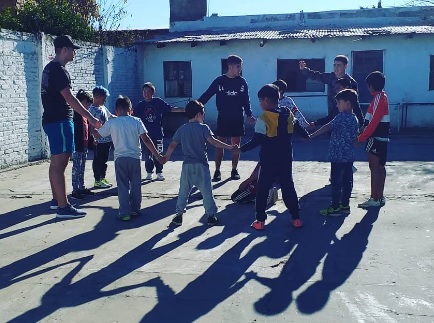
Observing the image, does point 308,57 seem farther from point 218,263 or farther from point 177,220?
point 218,263

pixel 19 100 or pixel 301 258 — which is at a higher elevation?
pixel 19 100

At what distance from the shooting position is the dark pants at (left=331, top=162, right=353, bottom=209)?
5.99 metres

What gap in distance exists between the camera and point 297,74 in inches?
686

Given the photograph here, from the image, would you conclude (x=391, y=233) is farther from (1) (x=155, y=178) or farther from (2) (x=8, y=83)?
(2) (x=8, y=83)

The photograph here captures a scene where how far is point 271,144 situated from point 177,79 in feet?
44.0

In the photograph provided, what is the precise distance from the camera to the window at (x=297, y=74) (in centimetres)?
1722

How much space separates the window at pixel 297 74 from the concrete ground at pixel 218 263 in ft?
33.8

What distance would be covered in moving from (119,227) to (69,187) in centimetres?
263

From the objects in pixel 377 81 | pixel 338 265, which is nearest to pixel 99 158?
pixel 377 81

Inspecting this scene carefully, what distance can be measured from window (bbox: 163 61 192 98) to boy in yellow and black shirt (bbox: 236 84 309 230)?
12966mm

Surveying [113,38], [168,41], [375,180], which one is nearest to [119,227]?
[375,180]

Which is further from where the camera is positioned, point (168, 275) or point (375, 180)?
point (375, 180)

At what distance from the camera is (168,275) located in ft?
14.1

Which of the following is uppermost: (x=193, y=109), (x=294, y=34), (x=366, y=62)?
(x=294, y=34)
